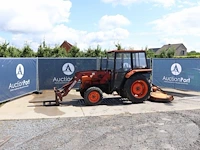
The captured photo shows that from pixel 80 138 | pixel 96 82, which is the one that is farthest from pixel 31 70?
pixel 80 138

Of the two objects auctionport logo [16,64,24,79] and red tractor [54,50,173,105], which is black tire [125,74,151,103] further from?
auctionport logo [16,64,24,79]

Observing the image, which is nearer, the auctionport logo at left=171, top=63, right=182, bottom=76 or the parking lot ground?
the parking lot ground

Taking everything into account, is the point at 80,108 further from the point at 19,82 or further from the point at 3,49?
the point at 3,49

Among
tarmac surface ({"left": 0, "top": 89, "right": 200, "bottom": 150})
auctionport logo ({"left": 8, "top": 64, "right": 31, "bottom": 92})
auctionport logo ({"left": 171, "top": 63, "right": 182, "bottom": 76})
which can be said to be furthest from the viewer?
auctionport logo ({"left": 171, "top": 63, "right": 182, "bottom": 76})

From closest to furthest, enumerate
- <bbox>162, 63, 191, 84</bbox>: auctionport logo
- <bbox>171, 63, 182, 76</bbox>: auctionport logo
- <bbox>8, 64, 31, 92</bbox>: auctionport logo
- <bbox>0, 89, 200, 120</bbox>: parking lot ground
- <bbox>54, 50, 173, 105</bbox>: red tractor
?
1. <bbox>0, 89, 200, 120</bbox>: parking lot ground
2. <bbox>54, 50, 173, 105</bbox>: red tractor
3. <bbox>8, 64, 31, 92</bbox>: auctionport logo
4. <bbox>162, 63, 191, 84</bbox>: auctionport logo
5. <bbox>171, 63, 182, 76</bbox>: auctionport logo

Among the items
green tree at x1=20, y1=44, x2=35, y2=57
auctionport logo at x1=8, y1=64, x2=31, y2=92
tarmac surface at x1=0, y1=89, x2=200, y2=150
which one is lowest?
tarmac surface at x1=0, y1=89, x2=200, y2=150

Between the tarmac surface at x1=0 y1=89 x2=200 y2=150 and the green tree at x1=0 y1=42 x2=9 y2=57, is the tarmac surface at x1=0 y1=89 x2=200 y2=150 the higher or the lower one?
the lower one

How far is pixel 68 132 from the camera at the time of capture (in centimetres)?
654

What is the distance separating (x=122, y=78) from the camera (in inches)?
398

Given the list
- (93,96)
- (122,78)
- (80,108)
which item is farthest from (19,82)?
(122,78)

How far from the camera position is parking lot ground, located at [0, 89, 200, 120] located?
8547 mm

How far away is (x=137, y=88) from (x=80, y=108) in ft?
8.34

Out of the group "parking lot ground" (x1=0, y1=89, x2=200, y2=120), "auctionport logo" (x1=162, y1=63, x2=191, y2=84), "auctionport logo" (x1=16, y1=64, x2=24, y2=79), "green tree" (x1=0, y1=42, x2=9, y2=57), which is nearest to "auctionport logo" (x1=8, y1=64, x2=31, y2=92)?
"auctionport logo" (x1=16, y1=64, x2=24, y2=79)

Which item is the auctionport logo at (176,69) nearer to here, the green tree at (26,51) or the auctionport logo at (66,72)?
the auctionport logo at (66,72)
